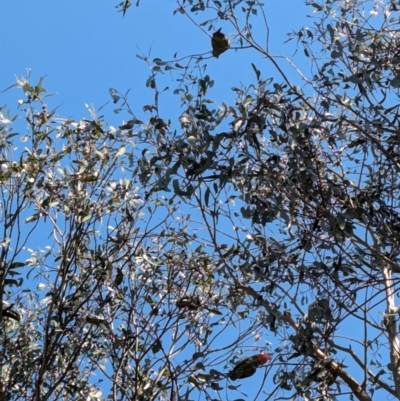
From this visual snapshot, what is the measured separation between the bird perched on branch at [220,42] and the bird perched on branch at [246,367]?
236 centimetres

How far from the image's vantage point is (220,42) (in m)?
5.70

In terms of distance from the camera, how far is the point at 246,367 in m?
5.78

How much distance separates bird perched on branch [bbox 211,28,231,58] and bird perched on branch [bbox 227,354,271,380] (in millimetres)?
2362

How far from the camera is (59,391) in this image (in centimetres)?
638

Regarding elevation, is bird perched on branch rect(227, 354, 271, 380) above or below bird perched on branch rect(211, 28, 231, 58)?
below

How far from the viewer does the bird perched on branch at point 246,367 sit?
18.8 feet

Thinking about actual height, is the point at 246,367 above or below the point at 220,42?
below

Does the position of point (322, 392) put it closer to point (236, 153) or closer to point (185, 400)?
point (185, 400)

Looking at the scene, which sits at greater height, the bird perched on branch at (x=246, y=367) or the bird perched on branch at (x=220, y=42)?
the bird perched on branch at (x=220, y=42)

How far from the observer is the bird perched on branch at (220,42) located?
18.7ft

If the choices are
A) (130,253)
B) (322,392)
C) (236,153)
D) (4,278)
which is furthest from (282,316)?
(4,278)

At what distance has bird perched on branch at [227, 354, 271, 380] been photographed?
5.73 meters

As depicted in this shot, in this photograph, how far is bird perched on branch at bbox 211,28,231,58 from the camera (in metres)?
5.70

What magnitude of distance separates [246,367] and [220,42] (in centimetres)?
247
